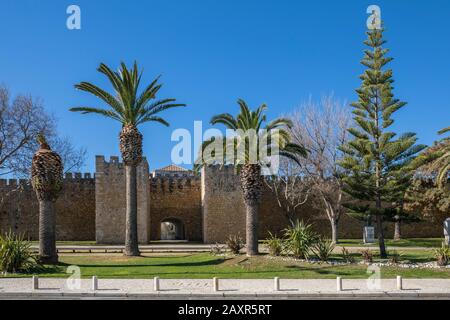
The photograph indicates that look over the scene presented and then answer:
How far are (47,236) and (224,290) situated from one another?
733 cm

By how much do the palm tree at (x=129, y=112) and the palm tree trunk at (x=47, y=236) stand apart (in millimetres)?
2971

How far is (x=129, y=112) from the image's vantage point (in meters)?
17.2

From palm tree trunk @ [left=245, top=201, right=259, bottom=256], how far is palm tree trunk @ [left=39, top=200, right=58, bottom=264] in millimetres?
6234

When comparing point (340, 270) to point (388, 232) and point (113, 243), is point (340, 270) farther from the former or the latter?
point (388, 232)

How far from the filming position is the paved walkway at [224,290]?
8.98 meters

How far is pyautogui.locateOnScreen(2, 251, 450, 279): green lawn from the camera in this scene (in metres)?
12.2

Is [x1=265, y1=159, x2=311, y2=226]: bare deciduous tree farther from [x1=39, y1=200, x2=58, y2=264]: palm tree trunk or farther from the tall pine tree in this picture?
[x1=39, y1=200, x2=58, y2=264]: palm tree trunk

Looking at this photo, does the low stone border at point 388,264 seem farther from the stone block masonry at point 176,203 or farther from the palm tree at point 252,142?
the stone block masonry at point 176,203

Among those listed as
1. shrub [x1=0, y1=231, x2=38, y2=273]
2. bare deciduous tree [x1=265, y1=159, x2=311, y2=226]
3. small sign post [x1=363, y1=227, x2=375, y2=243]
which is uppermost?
bare deciduous tree [x1=265, y1=159, x2=311, y2=226]

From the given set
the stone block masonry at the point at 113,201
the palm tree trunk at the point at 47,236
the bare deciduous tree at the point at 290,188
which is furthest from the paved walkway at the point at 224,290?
the bare deciduous tree at the point at 290,188

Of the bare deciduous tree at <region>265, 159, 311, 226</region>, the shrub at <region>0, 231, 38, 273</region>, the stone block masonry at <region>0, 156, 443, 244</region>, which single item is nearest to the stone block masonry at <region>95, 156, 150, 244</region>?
the stone block masonry at <region>0, 156, 443, 244</region>

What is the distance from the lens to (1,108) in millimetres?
23375
